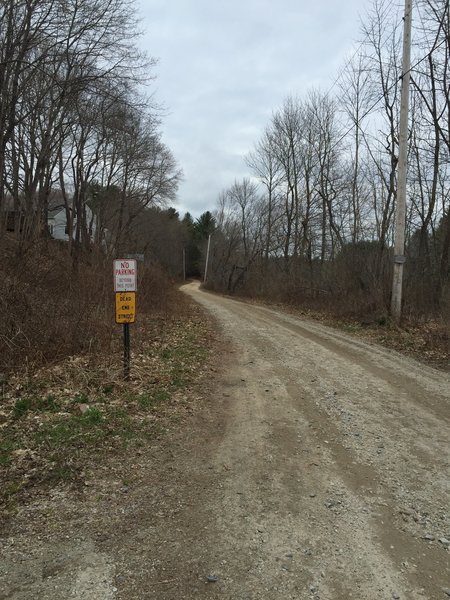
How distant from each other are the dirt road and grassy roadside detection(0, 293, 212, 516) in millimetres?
444

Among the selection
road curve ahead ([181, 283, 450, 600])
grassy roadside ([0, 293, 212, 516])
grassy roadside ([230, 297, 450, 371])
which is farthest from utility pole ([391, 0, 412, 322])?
grassy roadside ([0, 293, 212, 516])

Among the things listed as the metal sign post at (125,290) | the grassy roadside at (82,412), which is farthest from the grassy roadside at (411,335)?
the metal sign post at (125,290)

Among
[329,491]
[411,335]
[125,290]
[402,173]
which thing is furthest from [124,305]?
[402,173]

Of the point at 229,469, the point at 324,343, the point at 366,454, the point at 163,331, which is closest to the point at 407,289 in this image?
the point at 324,343

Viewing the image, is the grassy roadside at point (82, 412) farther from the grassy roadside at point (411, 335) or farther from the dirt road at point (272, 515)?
the grassy roadside at point (411, 335)

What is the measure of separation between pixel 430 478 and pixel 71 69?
14980 millimetres

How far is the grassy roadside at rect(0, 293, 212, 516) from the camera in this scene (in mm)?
4301

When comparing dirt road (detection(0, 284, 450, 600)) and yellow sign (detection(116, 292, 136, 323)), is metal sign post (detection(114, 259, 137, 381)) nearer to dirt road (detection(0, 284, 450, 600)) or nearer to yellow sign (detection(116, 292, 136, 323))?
yellow sign (detection(116, 292, 136, 323))

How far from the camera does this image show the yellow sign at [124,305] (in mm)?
7539

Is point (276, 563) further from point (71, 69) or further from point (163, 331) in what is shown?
point (71, 69)

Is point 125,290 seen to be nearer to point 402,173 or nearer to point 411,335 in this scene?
point 411,335

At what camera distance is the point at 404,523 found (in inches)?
139

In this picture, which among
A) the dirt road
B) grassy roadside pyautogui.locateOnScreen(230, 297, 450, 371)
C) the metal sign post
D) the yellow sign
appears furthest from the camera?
grassy roadside pyautogui.locateOnScreen(230, 297, 450, 371)

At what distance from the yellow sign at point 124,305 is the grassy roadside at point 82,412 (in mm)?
876
